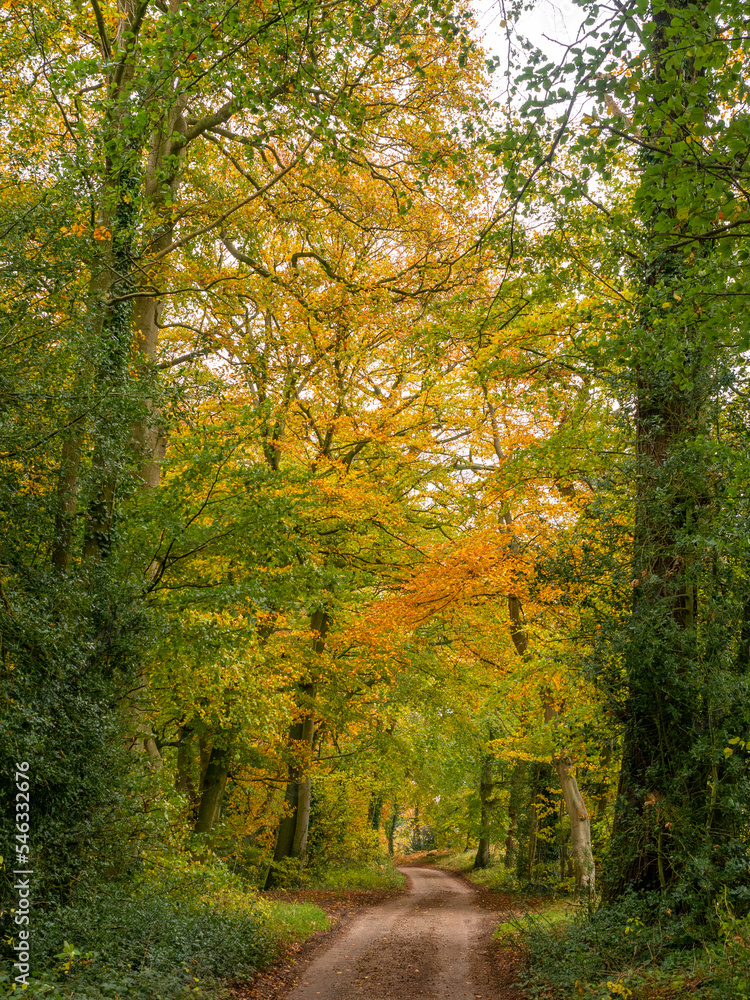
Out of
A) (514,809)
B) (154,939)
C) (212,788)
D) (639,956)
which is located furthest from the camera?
(514,809)

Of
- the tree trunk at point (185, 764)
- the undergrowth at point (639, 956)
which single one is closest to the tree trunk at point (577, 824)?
the undergrowth at point (639, 956)

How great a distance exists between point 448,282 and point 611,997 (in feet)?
30.1

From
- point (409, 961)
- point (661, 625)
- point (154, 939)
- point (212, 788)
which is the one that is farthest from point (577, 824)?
point (154, 939)

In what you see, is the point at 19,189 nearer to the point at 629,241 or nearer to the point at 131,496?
the point at 131,496

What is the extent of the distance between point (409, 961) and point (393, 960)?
235 mm

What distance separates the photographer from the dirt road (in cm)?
829

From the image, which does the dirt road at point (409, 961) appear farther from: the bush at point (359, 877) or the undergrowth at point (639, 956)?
the bush at point (359, 877)

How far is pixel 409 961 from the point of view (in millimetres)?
10070

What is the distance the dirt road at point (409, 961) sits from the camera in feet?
27.2

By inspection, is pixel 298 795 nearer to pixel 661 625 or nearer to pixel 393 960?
pixel 393 960

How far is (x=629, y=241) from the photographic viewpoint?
8.75 m

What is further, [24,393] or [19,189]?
[19,189]

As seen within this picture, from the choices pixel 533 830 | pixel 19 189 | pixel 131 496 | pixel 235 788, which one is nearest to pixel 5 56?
pixel 19 189

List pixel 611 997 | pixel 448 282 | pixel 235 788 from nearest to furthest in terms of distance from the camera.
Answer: pixel 611 997
pixel 448 282
pixel 235 788
